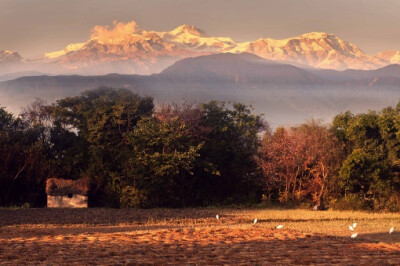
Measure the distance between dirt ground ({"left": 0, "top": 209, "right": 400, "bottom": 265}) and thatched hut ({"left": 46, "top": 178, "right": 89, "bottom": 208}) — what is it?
23.3 ft

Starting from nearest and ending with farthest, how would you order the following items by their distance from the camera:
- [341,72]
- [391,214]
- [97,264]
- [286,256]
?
[97,264]
[286,256]
[391,214]
[341,72]

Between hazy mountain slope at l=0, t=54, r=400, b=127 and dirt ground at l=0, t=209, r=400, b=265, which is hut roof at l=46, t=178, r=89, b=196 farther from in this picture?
hazy mountain slope at l=0, t=54, r=400, b=127

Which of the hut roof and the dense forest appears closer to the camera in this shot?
the dense forest

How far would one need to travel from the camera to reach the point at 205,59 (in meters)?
183

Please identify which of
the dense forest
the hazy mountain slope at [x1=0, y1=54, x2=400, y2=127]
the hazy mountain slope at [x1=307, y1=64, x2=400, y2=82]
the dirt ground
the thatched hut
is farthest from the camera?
the hazy mountain slope at [x1=307, y1=64, x2=400, y2=82]

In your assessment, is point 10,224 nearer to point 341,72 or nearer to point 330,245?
point 330,245

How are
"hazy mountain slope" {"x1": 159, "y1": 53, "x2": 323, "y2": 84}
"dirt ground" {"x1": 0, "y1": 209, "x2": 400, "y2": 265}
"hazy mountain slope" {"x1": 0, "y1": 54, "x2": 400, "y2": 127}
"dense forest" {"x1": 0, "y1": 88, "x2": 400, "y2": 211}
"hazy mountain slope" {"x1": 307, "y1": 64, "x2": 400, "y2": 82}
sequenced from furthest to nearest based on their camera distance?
"hazy mountain slope" {"x1": 307, "y1": 64, "x2": 400, "y2": 82}
"hazy mountain slope" {"x1": 159, "y1": 53, "x2": 323, "y2": 84}
"hazy mountain slope" {"x1": 0, "y1": 54, "x2": 400, "y2": 127}
"dense forest" {"x1": 0, "y1": 88, "x2": 400, "y2": 211}
"dirt ground" {"x1": 0, "y1": 209, "x2": 400, "y2": 265}

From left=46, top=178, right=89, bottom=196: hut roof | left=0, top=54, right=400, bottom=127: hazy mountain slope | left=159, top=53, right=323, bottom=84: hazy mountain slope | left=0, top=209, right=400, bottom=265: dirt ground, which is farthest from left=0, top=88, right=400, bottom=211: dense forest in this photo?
left=159, top=53, right=323, bottom=84: hazy mountain slope

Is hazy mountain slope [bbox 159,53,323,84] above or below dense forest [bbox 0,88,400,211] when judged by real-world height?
above

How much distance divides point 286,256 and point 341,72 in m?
173

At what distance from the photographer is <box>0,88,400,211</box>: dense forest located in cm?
3644

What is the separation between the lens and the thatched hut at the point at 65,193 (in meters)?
36.7

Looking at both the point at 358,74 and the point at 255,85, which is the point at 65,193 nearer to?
the point at 255,85

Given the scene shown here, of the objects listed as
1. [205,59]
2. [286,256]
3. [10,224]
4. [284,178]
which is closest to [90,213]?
[10,224]
